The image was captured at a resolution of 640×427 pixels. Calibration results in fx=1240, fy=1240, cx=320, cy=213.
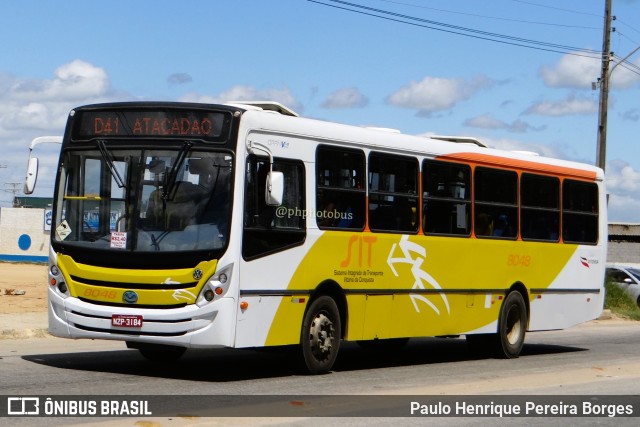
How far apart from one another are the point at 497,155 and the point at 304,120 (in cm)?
522

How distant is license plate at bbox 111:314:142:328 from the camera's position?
528 inches

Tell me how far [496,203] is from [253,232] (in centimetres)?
619

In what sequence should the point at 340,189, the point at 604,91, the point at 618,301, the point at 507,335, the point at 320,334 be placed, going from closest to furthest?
the point at 320,334
the point at 340,189
the point at 507,335
the point at 618,301
the point at 604,91

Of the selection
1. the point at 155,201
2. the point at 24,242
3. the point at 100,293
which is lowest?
the point at 100,293

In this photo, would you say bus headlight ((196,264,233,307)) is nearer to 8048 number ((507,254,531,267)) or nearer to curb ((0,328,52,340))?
curb ((0,328,52,340))

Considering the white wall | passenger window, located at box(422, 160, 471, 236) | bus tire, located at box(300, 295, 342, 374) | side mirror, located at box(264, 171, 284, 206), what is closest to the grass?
passenger window, located at box(422, 160, 471, 236)

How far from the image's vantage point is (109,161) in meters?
13.9

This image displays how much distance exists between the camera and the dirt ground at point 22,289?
25722 millimetres

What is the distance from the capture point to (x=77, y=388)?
12.4m

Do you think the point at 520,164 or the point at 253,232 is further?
the point at 520,164

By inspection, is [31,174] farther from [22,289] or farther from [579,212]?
[22,289]

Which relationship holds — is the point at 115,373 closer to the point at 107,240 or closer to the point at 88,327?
the point at 88,327

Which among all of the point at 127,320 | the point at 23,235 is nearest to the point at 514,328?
A: the point at 127,320

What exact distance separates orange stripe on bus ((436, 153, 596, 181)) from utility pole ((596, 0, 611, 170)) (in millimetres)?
15950
